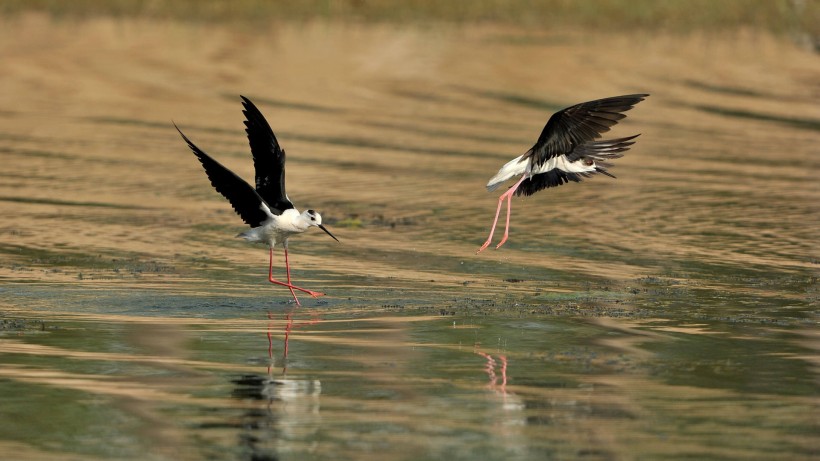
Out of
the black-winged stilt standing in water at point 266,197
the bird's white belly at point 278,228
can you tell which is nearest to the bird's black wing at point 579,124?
the black-winged stilt standing in water at point 266,197

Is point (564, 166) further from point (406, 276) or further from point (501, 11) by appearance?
point (501, 11)

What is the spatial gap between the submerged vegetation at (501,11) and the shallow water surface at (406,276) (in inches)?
239

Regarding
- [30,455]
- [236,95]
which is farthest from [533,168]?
[236,95]

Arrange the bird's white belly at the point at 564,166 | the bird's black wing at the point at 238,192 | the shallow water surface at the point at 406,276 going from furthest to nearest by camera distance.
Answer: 1. the bird's white belly at the point at 564,166
2. the bird's black wing at the point at 238,192
3. the shallow water surface at the point at 406,276

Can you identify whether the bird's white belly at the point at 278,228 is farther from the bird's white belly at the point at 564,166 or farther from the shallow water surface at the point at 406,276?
the bird's white belly at the point at 564,166

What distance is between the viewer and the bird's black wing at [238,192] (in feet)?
32.5

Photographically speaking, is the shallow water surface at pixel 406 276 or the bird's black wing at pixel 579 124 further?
the bird's black wing at pixel 579 124

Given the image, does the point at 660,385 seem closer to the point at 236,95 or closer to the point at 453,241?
the point at 453,241

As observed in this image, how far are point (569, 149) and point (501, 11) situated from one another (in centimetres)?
2189

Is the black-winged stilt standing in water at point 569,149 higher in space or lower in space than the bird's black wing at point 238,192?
higher

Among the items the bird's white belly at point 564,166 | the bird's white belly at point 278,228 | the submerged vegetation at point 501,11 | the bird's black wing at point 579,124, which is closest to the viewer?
the bird's black wing at point 579,124

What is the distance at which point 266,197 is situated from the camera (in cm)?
1105

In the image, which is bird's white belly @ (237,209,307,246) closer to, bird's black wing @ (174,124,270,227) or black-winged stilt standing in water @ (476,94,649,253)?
bird's black wing @ (174,124,270,227)

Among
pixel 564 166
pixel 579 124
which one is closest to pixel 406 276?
pixel 564 166
